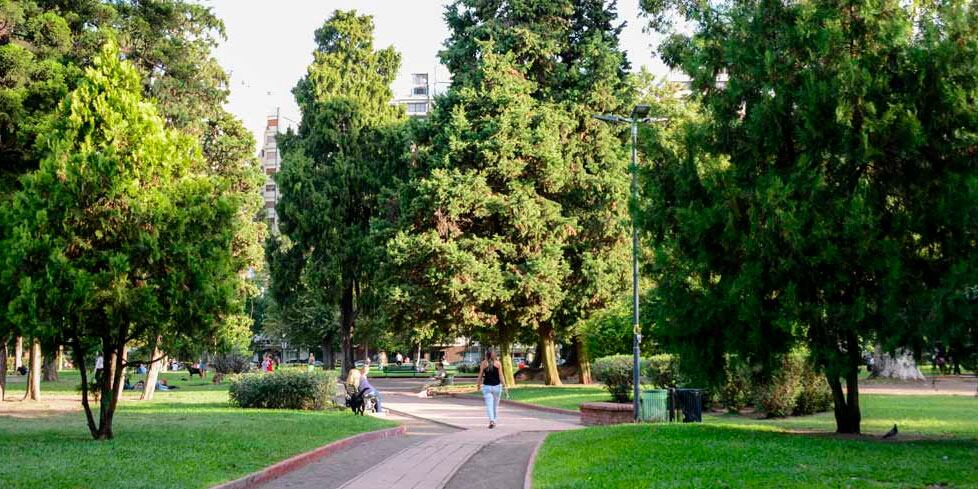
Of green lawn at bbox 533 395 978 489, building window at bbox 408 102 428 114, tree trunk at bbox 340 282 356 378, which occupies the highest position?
building window at bbox 408 102 428 114

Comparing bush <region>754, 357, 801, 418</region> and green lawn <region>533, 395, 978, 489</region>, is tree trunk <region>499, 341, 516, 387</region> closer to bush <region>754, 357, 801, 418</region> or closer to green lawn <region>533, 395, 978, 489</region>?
bush <region>754, 357, 801, 418</region>

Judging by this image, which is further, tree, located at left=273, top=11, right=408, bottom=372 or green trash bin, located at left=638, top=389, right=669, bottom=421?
tree, located at left=273, top=11, right=408, bottom=372

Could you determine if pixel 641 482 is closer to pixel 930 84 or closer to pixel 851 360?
pixel 851 360

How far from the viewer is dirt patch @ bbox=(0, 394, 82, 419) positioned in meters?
23.8

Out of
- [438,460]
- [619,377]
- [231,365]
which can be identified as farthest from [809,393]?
[231,365]

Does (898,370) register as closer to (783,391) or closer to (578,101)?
(578,101)

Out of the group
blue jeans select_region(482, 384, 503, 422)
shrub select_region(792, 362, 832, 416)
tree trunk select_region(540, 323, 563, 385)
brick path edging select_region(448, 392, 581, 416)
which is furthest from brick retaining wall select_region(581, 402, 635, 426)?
tree trunk select_region(540, 323, 563, 385)

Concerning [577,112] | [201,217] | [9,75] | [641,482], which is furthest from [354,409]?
[577,112]

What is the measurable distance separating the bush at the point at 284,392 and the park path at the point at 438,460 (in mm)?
→ 4038

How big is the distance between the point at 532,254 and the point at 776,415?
17.5 meters

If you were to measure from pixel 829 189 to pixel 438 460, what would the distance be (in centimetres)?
801

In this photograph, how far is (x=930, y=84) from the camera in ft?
48.5

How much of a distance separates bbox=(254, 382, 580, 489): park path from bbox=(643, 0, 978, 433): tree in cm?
437

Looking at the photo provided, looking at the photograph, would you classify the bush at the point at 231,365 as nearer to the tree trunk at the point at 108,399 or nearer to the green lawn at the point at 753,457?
the tree trunk at the point at 108,399
